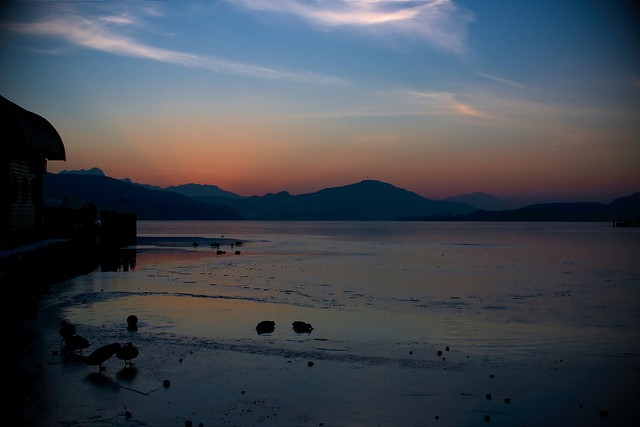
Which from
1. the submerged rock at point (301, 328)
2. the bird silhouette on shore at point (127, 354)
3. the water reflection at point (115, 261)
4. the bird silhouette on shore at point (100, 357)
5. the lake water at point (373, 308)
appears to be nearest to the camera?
the bird silhouette on shore at point (100, 357)

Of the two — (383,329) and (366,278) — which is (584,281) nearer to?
(366,278)

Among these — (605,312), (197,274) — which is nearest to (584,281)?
(605,312)

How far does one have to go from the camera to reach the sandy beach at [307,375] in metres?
11.9

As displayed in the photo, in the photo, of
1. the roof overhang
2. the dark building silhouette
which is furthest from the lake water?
the roof overhang

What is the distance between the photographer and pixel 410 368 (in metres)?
15.8

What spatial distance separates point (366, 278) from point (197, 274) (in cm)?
1208

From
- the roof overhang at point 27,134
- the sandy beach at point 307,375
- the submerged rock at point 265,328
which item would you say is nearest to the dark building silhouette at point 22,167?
the roof overhang at point 27,134

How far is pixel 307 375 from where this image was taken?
1478 centimetres

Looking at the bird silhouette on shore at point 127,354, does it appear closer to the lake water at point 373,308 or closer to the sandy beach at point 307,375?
the sandy beach at point 307,375

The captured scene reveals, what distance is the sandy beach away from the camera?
11913 millimetres

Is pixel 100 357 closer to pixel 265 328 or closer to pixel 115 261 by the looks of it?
pixel 265 328

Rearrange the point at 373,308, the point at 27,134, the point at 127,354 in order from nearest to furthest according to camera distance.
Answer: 1. the point at 127,354
2. the point at 373,308
3. the point at 27,134

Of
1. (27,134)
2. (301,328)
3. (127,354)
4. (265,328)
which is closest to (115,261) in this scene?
(27,134)

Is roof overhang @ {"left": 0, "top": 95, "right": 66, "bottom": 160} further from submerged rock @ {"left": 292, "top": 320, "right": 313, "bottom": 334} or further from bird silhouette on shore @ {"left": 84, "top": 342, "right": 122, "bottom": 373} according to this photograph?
bird silhouette on shore @ {"left": 84, "top": 342, "right": 122, "bottom": 373}
